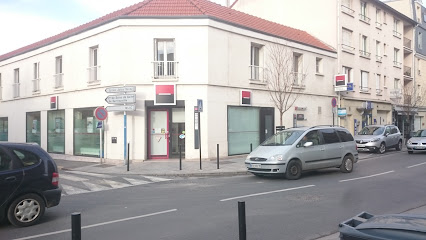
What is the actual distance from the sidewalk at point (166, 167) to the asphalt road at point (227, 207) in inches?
56.2

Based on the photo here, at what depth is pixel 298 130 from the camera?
1242cm

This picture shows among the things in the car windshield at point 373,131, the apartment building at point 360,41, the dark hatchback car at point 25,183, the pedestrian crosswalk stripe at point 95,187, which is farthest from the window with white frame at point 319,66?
the dark hatchback car at point 25,183

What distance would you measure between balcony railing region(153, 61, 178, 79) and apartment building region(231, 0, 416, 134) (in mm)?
13420

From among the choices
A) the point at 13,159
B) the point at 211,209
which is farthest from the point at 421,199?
the point at 13,159

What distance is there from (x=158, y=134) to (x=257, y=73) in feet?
21.0

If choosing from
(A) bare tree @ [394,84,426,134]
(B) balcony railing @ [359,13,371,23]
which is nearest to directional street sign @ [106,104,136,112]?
(B) balcony railing @ [359,13,371,23]

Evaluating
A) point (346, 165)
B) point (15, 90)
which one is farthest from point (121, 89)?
point (15, 90)

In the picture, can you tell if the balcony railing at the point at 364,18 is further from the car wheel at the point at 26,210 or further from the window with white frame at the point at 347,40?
the car wheel at the point at 26,210

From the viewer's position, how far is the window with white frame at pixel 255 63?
1945cm

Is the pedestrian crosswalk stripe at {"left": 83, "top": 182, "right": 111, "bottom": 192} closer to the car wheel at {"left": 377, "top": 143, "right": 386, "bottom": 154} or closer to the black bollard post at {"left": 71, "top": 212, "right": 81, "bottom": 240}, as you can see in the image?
the black bollard post at {"left": 71, "top": 212, "right": 81, "bottom": 240}

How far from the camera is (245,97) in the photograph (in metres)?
18.7

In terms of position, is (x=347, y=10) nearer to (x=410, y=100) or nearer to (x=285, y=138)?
(x=410, y=100)

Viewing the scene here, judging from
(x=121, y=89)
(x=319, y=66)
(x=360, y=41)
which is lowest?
(x=121, y=89)

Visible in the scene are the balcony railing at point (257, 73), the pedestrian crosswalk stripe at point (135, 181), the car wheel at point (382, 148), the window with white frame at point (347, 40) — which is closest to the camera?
the pedestrian crosswalk stripe at point (135, 181)
